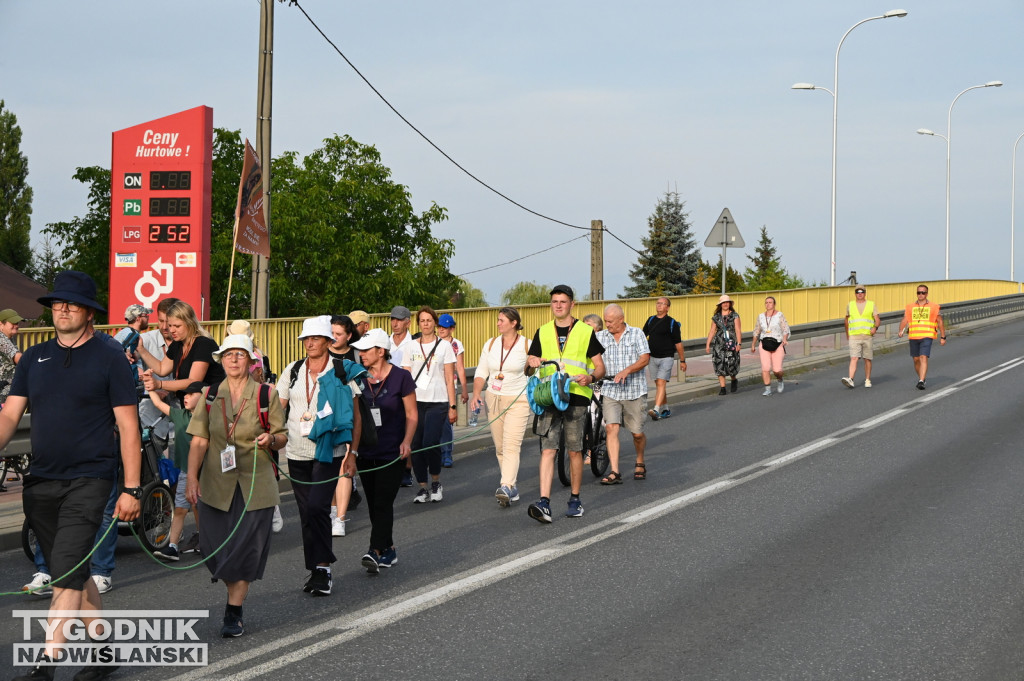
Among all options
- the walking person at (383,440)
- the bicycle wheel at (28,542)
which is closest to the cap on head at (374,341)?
the walking person at (383,440)

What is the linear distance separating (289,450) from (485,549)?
186 centimetres

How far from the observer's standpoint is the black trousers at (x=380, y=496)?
795 centimetres

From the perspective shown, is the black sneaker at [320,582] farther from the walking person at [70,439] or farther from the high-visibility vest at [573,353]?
the high-visibility vest at [573,353]

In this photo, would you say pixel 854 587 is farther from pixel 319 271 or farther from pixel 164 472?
pixel 319 271

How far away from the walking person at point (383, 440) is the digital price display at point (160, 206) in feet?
38.5

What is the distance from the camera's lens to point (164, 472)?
8969mm

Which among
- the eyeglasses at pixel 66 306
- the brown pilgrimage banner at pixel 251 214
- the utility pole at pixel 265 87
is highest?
the utility pole at pixel 265 87

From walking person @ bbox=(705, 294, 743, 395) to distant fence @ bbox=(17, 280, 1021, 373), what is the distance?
204 centimetres

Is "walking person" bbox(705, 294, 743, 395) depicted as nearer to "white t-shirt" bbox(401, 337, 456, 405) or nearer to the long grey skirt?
"white t-shirt" bbox(401, 337, 456, 405)

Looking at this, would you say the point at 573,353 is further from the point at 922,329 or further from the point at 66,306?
the point at 922,329

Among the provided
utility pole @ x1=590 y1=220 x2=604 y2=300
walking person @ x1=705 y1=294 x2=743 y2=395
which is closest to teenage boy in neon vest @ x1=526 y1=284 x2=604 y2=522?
walking person @ x1=705 y1=294 x2=743 y2=395

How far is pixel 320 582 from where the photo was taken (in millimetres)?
7230

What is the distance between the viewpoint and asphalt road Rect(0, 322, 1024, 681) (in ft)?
19.3

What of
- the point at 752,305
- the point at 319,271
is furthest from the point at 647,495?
the point at 319,271
